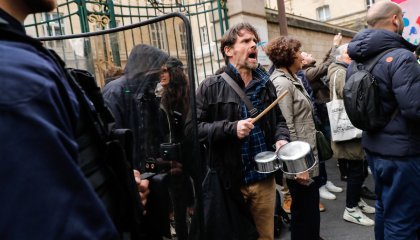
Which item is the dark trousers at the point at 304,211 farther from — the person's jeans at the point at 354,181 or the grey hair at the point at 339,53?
the grey hair at the point at 339,53

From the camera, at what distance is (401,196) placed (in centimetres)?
256

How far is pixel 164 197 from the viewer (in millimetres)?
1380

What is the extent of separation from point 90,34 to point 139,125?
1.61 feet

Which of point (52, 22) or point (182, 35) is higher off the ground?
point (52, 22)

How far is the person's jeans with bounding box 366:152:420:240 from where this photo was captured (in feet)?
8.29

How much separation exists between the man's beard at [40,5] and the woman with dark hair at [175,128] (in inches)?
23.0

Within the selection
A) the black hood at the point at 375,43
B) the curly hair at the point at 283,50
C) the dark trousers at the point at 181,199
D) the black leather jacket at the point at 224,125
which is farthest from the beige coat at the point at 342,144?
the dark trousers at the point at 181,199

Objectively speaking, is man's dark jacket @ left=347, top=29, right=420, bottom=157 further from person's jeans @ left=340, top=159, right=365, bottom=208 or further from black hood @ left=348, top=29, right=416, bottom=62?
person's jeans @ left=340, top=159, right=365, bottom=208

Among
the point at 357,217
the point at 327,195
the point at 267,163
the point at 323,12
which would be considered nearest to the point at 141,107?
the point at 267,163

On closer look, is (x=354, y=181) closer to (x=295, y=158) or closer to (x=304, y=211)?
(x=304, y=211)

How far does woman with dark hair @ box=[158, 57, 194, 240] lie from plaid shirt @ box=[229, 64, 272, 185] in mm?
1144

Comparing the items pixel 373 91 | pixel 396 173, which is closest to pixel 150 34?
pixel 373 91

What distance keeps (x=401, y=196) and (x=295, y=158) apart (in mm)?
866

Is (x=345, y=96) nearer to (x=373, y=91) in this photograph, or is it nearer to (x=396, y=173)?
(x=373, y=91)
